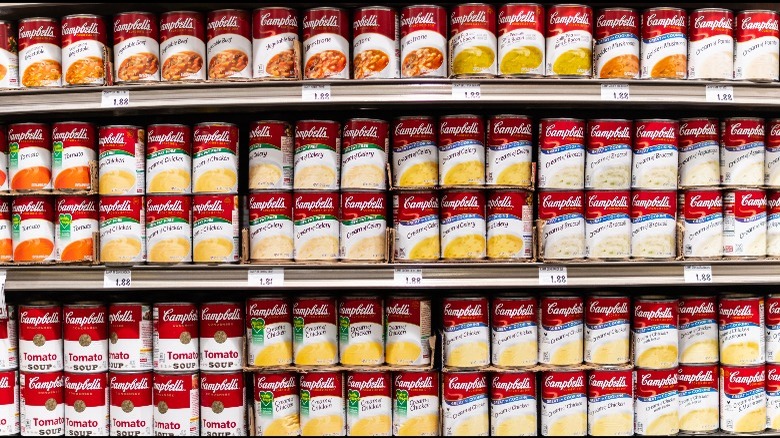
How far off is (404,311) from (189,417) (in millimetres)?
696

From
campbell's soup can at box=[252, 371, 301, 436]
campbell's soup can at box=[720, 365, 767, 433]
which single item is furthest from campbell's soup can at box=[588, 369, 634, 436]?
campbell's soup can at box=[252, 371, 301, 436]

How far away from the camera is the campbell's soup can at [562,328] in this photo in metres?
1.70

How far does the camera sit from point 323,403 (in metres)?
1.71

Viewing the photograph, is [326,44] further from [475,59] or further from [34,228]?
[34,228]

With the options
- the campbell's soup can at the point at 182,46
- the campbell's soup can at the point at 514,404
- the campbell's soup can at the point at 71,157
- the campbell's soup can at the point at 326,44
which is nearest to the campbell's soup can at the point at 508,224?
the campbell's soup can at the point at 514,404

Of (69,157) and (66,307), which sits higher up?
(69,157)

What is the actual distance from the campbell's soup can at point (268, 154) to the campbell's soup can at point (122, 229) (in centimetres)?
35

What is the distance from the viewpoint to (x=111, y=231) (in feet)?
5.58

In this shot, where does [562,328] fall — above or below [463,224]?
below

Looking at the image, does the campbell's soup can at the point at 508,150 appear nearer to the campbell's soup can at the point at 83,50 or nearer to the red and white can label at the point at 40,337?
the campbell's soup can at the point at 83,50

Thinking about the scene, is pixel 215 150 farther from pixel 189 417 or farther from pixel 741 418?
pixel 741 418

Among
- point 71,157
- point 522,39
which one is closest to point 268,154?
point 71,157

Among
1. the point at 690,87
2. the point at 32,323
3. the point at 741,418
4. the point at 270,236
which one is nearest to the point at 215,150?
the point at 270,236

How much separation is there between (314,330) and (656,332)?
0.99 metres
